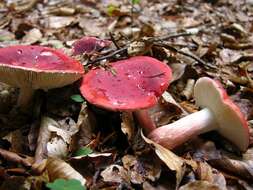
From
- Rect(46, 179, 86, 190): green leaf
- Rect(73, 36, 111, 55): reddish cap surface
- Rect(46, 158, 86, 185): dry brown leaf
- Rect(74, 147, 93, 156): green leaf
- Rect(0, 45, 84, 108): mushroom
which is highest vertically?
Rect(0, 45, 84, 108): mushroom

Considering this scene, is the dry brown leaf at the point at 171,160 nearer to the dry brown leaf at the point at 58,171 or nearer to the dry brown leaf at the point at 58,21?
the dry brown leaf at the point at 58,171

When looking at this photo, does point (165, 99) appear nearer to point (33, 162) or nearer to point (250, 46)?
point (33, 162)

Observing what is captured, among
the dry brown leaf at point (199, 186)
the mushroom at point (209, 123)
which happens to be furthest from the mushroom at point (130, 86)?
the dry brown leaf at point (199, 186)

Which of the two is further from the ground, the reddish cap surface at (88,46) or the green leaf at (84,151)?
the reddish cap surface at (88,46)

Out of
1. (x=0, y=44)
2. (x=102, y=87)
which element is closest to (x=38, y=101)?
(x=102, y=87)

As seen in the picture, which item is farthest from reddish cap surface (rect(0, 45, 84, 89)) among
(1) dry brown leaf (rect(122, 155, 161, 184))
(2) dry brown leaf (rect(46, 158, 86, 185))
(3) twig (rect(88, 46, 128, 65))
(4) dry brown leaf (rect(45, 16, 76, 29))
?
(4) dry brown leaf (rect(45, 16, 76, 29))

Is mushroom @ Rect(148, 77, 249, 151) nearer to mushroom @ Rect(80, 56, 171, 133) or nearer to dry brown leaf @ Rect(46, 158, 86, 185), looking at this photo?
mushroom @ Rect(80, 56, 171, 133)
